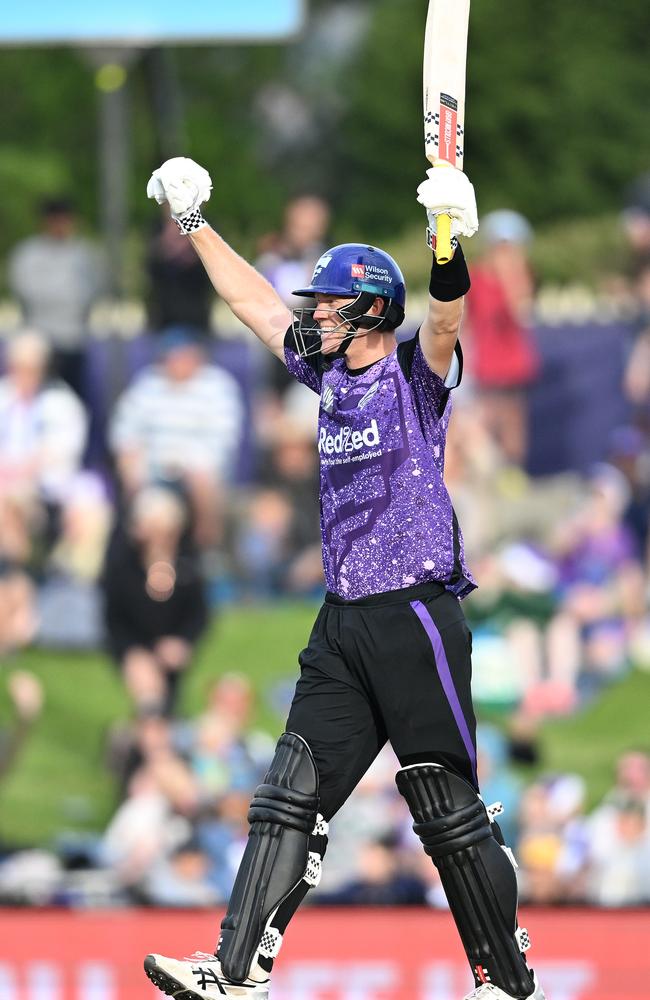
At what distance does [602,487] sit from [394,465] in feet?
17.7

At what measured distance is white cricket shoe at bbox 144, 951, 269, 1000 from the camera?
5.11 m

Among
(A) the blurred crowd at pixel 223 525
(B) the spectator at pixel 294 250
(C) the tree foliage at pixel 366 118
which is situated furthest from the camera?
(C) the tree foliage at pixel 366 118

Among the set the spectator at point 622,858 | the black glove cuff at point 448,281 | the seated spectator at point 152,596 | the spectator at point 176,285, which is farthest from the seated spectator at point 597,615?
the black glove cuff at point 448,281

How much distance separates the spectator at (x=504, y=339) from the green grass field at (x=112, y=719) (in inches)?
63.8

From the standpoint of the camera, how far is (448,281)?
5.13 meters

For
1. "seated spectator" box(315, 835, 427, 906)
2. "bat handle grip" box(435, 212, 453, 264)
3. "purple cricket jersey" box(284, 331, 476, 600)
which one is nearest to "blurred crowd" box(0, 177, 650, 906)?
"seated spectator" box(315, 835, 427, 906)

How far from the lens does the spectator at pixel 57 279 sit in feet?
37.5

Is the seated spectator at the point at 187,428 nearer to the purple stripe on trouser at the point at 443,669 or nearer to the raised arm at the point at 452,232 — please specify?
the purple stripe on trouser at the point at 443,669

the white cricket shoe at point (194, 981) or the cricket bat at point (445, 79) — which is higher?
the cricket bat at point (445, 79)

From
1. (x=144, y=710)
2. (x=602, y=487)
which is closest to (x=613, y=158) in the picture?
(x=602, y=487)

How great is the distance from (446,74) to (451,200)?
1.76 feet

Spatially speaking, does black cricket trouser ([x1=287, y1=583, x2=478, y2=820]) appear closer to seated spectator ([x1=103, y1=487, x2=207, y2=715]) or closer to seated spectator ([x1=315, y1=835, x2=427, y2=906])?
seated spectator ([x1=315, y1=835, x2=427, y2=906])

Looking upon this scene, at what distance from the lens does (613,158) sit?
68.4 feet

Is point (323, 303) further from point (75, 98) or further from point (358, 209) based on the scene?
point (75, 98)
